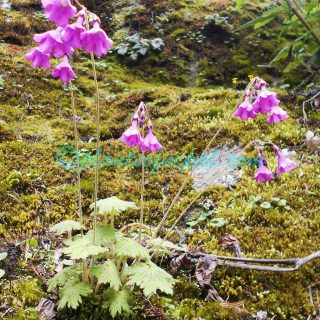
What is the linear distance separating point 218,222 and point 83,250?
7.25 feet

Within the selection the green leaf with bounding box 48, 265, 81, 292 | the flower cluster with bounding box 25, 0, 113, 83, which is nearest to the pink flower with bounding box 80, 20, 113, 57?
the flower cluster with bounding box 25, 0, 113, 83

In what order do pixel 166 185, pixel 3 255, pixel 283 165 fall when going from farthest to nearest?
pixel 166 185 → pixel 3 255 → pixel 283 165

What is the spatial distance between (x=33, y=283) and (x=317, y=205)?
3365 millimetres

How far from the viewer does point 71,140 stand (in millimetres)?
6879

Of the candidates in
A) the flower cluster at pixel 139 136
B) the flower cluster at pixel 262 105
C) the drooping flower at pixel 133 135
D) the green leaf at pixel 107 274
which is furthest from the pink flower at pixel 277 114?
the green leaf at pixel 107 274

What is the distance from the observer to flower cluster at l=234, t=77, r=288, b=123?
120 inches

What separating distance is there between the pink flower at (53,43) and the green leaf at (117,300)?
5.76 feet

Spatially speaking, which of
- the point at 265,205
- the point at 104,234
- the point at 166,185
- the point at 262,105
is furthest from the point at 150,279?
the point at 166,185

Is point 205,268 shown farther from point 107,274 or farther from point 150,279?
point 107,274

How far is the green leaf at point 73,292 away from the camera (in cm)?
280

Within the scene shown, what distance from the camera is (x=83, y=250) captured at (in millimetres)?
2678

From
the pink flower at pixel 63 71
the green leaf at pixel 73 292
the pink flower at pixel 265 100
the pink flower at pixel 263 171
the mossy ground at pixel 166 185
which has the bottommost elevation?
the mossy ground at pixel 166 185

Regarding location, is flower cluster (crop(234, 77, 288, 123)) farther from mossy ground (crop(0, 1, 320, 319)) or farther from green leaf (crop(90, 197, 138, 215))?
mossy ground (crop(0, 1, 320, 319))

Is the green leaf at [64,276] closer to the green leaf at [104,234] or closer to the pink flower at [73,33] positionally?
the green leaf at [104,234]
